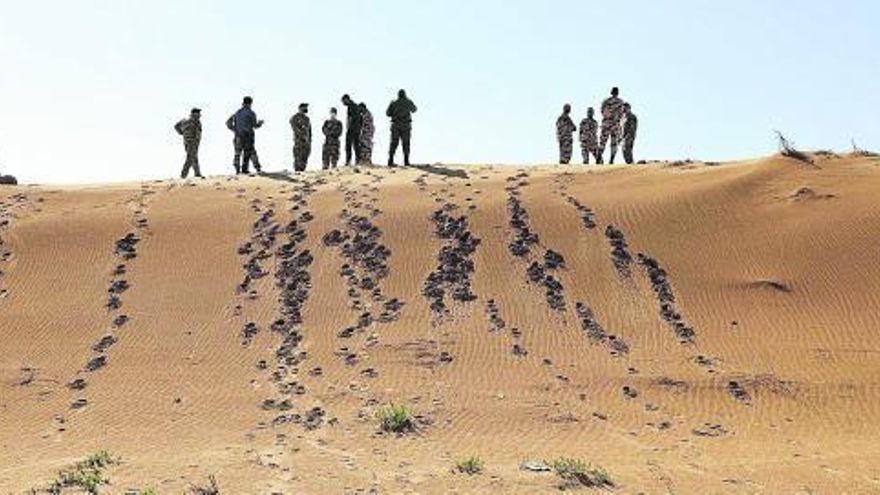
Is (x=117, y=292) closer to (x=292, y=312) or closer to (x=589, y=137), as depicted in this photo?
(x=292, y=312)

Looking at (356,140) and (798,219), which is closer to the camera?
(798,219)

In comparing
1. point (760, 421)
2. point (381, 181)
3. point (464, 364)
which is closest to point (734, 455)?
point (760, 421)

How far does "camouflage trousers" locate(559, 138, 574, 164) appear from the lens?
22.0m

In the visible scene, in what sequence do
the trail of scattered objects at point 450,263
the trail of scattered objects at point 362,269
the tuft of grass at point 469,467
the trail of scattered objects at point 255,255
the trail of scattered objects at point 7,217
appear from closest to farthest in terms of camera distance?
the tuft of grass at point 469,467 < the trail of scattered objects at point 362,269 < the trail of scattered objects at point 255,255 < the trail of scattered objects at point 450,263 < the trail of scattered objects at point 7,217

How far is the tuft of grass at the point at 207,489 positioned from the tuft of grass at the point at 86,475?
2.67 ft

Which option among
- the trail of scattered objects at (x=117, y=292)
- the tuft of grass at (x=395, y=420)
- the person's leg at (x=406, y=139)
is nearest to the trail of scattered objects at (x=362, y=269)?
the tuft of grass at (x=395, y=420)

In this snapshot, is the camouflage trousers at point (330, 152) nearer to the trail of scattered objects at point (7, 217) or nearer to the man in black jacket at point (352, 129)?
the man in black jacket at point (352, 129)

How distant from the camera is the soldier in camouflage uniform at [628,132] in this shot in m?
20.8

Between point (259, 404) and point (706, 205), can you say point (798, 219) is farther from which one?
point (259, 404)

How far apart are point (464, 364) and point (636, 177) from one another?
7.20 metres

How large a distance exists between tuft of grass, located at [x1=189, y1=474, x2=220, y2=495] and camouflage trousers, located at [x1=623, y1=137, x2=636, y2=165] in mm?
13533

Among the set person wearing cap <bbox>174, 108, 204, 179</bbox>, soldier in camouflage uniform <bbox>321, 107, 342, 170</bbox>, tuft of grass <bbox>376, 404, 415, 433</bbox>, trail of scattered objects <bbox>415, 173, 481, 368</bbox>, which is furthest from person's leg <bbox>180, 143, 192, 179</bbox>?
tuft of grass <bbox>376, 404, 415, 433</bbox>

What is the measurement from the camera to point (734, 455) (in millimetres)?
10445

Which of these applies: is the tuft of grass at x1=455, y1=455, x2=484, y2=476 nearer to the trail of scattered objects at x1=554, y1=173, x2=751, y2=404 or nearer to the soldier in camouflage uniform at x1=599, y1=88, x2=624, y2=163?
the trail of scattered objects at x1=554, y1=173, x2=751, y2=404
